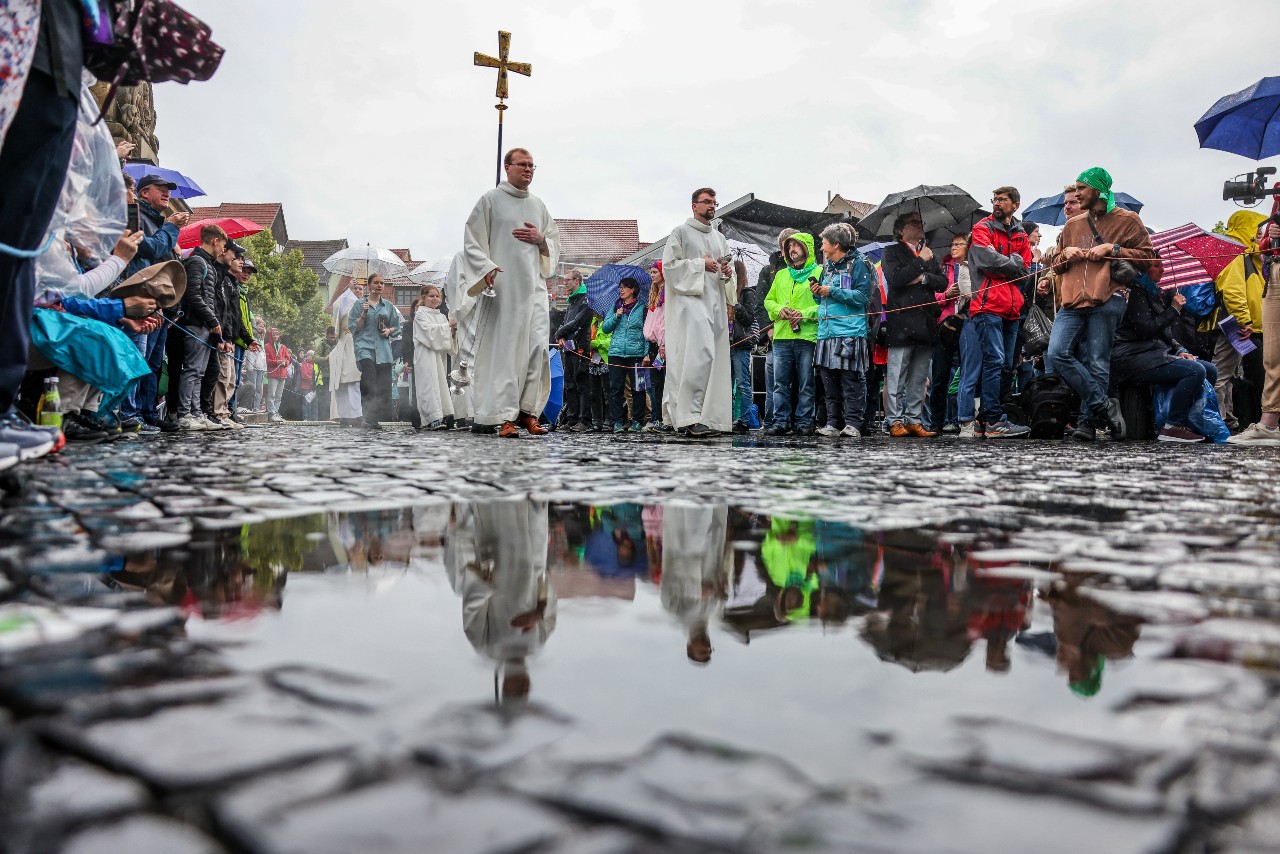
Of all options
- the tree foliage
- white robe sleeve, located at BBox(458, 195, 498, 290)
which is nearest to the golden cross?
white robe sleeve, located at BBox(458, 195, 498, 290)

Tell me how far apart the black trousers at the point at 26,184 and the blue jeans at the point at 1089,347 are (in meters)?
6.93

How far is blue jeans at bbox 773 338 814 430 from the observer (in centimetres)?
976

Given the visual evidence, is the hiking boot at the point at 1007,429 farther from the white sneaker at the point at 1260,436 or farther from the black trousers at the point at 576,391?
the black trousers at the point at 576,391

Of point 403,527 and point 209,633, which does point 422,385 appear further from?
point 209,633

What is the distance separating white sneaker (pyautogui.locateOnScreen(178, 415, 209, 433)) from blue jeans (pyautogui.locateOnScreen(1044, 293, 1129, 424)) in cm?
756

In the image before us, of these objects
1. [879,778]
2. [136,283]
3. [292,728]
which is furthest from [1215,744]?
[136,283]

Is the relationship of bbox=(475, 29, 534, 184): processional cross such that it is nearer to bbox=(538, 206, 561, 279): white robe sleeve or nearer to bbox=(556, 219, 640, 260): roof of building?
bbox=(538, 206, 561, 279): white robe sleeve

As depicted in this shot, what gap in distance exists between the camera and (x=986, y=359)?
350 inches

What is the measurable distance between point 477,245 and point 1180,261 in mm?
6968

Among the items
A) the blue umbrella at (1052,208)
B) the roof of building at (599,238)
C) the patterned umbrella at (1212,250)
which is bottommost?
the patterned umbrella at (1212,250)

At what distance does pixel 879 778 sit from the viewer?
0.75 meters

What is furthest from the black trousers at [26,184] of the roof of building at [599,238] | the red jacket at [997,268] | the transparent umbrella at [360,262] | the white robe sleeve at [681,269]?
the roof of building at [599,238]

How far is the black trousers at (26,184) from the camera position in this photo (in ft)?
9.32

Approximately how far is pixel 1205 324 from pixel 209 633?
10408 millimetres
